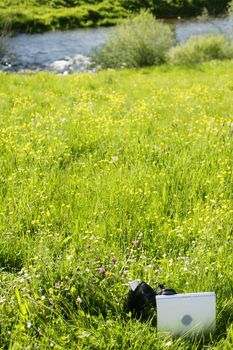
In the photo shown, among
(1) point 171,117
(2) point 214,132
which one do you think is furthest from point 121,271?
(1) point 171,117

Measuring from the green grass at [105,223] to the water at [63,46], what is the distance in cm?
1892

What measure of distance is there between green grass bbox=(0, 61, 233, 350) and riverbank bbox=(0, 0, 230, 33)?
104ft

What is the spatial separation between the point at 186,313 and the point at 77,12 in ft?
138

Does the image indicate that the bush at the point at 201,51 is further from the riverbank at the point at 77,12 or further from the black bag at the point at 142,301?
the black bag at the point at 142,301

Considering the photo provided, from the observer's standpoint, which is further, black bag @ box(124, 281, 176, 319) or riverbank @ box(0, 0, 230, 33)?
riverbank @ box(0, 0, 230, 33)

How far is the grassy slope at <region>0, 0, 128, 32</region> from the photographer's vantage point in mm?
39031

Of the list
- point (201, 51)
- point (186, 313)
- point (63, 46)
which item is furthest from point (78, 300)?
point (63, 46)

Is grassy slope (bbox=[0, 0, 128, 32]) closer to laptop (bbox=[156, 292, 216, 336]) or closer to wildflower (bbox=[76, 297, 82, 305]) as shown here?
wildflower (bbox=[76, 297, 82, 305])

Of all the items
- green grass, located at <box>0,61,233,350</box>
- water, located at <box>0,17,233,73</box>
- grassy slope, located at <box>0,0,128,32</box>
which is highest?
green grass, located at <box>0,61,233,350</box>

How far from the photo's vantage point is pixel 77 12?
43.0 metres

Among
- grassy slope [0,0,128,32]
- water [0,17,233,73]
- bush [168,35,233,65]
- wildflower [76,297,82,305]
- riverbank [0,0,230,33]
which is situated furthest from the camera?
riverbank [0,0,230,33]

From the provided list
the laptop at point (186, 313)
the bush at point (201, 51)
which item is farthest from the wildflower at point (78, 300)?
the bush at point (201, 51)

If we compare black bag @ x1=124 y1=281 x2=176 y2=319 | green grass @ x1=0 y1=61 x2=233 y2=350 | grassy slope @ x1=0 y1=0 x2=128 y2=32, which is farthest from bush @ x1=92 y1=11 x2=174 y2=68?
black bag @ x1=124 y1=281 x2=176 y2=319

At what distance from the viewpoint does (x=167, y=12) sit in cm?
4638
